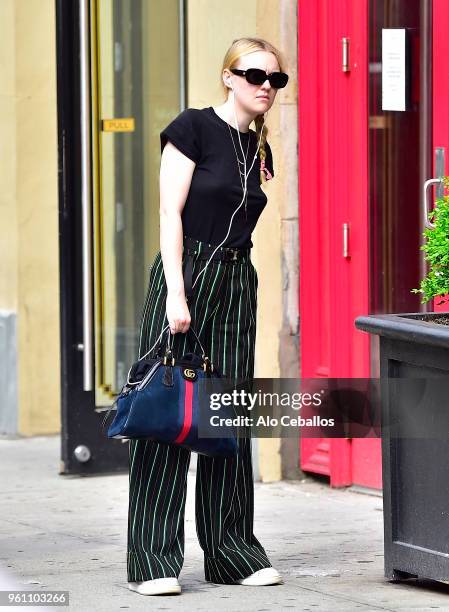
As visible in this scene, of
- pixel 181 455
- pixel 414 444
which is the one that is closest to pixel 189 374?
pixel 181 455

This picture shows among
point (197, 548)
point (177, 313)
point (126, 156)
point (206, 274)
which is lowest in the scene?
point (197, 548)

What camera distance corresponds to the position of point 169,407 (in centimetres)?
481

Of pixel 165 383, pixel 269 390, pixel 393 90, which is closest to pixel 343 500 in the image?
pixel 269 390

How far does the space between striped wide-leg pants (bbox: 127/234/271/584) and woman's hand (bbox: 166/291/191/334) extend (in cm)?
7

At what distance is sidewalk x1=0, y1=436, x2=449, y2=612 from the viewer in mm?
4988

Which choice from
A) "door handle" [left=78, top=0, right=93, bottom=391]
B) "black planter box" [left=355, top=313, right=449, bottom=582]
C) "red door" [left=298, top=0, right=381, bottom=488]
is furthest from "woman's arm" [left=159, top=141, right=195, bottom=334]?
"door handle" [left=78, top=0, right=93, bottom=391]

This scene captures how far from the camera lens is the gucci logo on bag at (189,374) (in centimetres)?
488

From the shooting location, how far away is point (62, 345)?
768 centimetres

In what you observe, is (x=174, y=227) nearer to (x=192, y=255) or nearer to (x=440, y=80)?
(x=192, y=255)

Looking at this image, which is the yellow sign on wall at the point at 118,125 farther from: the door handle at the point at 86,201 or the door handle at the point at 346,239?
the door handle at the point at 346,239

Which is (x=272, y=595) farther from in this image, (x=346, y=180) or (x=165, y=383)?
(x=346, y=180)

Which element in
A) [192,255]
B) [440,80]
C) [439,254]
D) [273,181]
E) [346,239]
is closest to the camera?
[439,254]

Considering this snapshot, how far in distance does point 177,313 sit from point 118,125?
3.10 m

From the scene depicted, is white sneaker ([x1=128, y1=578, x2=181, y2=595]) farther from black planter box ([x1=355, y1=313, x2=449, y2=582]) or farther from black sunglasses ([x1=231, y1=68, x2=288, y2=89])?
black sunglasses ([x1=231, y1=68, x2=288, y2=89])
